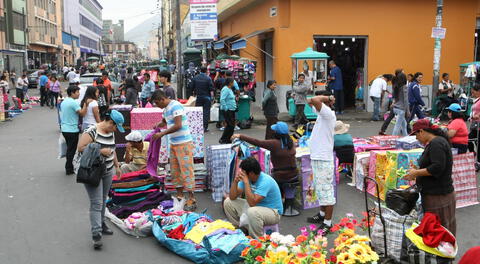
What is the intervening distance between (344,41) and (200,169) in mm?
13495

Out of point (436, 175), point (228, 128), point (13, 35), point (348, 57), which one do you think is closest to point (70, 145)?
point (228, 128)

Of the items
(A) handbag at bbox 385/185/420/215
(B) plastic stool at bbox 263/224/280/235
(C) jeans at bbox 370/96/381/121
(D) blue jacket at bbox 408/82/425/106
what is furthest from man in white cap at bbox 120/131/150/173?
(C) jeans at bbox 370/96/381/121

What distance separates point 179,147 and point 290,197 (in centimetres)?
180

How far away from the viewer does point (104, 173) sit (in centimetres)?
579

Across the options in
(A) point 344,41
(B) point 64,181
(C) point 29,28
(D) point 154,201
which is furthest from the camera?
(C) point 29,28

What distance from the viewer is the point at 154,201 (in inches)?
282

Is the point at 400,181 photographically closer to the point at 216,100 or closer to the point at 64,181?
the point at 64,181

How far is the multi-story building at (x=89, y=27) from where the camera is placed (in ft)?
309

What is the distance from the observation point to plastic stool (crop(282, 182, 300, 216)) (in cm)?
693

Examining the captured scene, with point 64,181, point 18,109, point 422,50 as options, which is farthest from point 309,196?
point 18,109

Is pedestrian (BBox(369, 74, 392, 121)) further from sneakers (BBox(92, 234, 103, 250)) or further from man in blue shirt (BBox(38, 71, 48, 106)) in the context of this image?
man in blue shirt (BBox(38, 71, 48, 106))

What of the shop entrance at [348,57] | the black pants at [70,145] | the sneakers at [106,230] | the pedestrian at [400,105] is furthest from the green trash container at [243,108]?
the sneakers at [106,230]

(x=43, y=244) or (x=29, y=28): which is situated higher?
(x=29, y=28)

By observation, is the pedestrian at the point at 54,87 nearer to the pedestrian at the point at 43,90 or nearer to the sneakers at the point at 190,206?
the pedestrian at the point at 43,90
